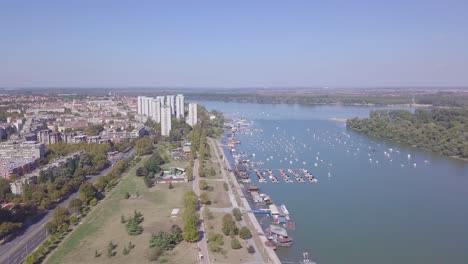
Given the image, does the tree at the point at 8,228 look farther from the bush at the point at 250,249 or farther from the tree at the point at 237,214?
the bush at the point at 250,249

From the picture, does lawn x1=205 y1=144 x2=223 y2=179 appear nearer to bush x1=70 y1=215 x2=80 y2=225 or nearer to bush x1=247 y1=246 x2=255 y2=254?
bush x1=70 y1=215 x2=80 y2=225

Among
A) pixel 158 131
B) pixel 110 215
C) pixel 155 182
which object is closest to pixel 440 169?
pixel 155 182

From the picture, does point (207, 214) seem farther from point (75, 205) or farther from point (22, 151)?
point (22, 151)

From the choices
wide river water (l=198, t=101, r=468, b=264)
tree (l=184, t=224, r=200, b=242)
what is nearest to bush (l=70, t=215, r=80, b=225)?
tree (l=184, t=224, r=200, b=242)

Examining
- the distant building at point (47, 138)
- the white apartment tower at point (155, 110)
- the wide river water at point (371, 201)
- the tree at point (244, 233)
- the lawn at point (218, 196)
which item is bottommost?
the wide river water at point (371, 201)

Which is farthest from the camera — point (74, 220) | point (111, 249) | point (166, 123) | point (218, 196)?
point (166, 123)

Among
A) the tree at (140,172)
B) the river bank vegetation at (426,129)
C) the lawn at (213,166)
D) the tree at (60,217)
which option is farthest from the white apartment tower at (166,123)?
the tree at (60,217)

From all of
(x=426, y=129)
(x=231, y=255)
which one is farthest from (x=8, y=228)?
(x=426, y=129)
